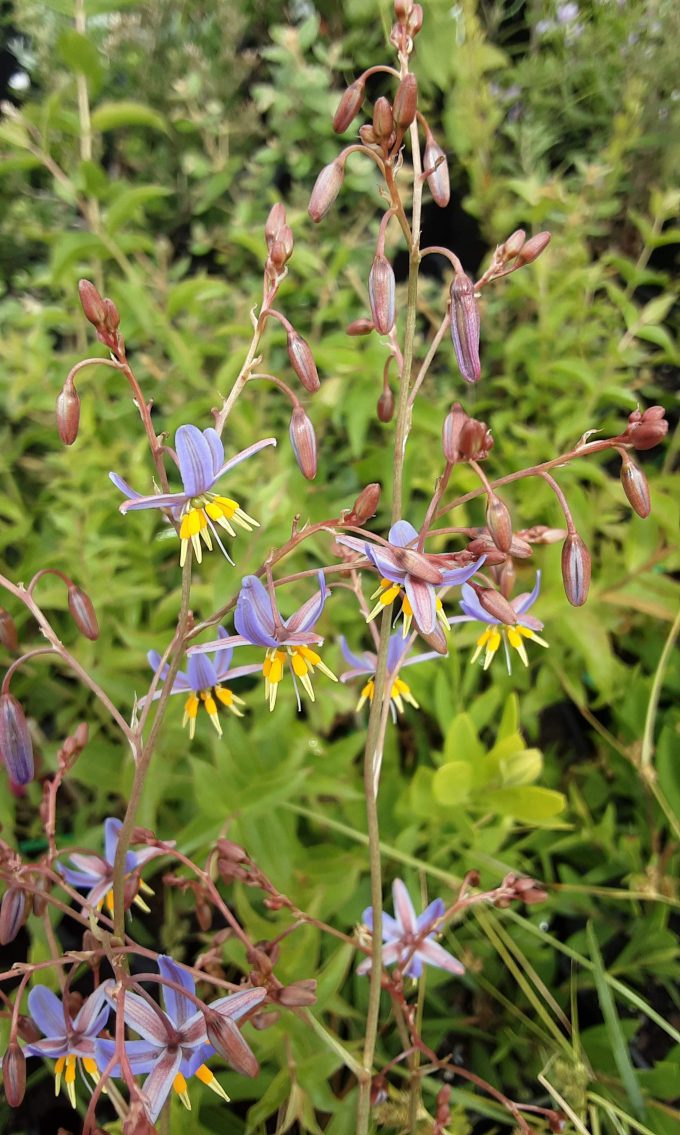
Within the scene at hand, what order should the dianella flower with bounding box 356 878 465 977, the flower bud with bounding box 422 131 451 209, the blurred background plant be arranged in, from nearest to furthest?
the flower bud with bounding box 422 131 451 209
the dianella flower with bounding box 356 878 465 977
the blurred background plant

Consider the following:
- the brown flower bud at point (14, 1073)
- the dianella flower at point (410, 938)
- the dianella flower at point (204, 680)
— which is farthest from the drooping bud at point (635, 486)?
the brown flower bud at point (14, 1073)

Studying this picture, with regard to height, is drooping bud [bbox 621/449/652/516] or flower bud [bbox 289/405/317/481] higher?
flower bud [bbox 289/405/317/481]

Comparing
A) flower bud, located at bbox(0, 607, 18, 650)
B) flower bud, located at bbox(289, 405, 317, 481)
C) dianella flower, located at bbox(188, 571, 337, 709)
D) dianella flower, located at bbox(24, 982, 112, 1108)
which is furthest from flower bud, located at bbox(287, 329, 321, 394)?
dianella flower, located at bbox(24, 982, 112, 1108)

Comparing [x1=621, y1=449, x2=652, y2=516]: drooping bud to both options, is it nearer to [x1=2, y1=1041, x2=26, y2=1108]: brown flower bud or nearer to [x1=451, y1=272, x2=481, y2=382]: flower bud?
[x1=451, y1=272, x2=481, y2=382]: flower bud

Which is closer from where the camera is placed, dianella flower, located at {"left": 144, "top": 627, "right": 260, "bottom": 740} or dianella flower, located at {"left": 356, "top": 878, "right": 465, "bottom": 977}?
dianella flower, located at {"left": 144, "top": 627, "right": 260, "bottom": 740}

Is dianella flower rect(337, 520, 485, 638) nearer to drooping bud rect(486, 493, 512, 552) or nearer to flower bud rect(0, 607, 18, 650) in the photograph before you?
drooping bud rect(486, 493, 512, 552)

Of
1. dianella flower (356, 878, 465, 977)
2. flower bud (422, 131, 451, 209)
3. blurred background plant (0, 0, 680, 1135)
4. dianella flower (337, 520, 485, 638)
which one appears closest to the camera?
dianella flower (337, 520, 485, 638)

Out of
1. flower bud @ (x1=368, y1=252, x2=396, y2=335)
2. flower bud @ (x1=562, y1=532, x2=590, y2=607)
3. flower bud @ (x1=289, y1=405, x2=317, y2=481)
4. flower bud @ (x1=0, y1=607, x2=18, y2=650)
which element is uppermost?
flower bud @ (x1=368, y1=252, x2=396, y2=335)
